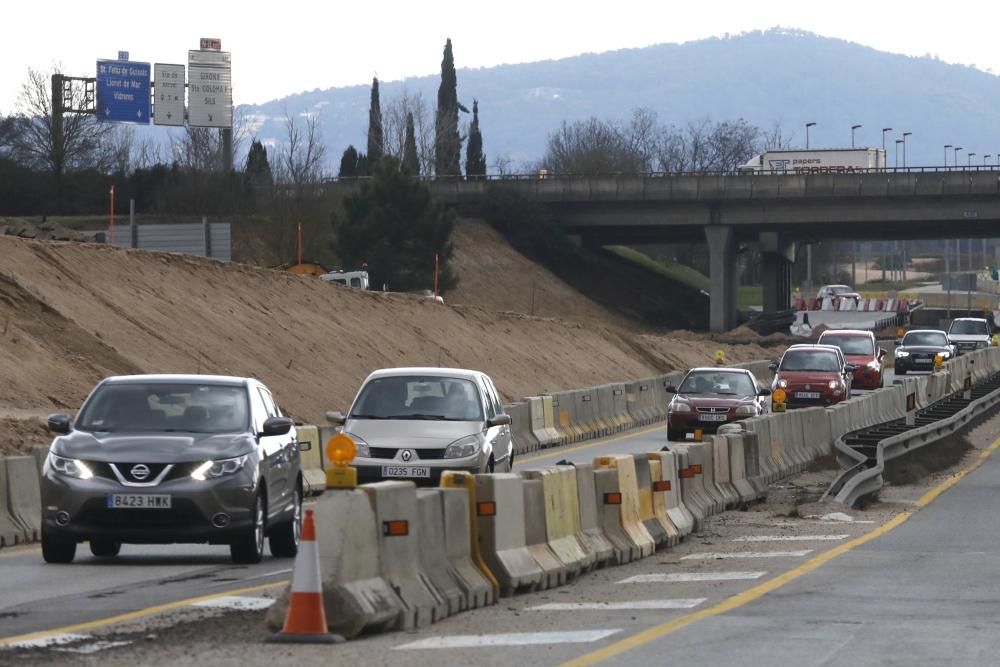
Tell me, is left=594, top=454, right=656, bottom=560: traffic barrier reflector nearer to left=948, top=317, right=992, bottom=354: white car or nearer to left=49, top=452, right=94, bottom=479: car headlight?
left=49, top=452, right=94, bottom=479: car headlight

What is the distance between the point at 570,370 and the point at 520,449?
23334 mm

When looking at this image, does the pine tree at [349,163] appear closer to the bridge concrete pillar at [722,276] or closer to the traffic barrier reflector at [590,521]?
the bridge concrete pillar at [722,276]

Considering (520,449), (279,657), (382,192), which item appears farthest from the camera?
(382,192)

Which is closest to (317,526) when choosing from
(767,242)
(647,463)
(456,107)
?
(647,463)

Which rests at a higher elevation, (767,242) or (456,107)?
(456,107)

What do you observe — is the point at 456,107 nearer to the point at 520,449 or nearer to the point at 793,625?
the point at 520,449

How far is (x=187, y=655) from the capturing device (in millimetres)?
10148

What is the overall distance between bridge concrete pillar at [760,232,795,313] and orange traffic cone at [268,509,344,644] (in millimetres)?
92347

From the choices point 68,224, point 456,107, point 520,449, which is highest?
point 456,107

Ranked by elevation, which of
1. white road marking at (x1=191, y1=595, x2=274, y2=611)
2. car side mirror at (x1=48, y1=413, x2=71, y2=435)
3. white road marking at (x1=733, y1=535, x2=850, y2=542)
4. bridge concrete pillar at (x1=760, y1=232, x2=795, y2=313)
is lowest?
white road marking at (x1=733, y1=535, x2=850, y2=542)

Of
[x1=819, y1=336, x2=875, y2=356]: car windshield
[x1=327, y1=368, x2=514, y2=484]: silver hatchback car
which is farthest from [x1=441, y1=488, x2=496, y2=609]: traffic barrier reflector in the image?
[x1=819, y1=336, x2=875, y2=356]: car windshield

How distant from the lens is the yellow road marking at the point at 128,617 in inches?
428

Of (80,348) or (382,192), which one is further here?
(382,192)

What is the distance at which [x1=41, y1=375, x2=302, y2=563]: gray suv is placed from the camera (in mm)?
15008
